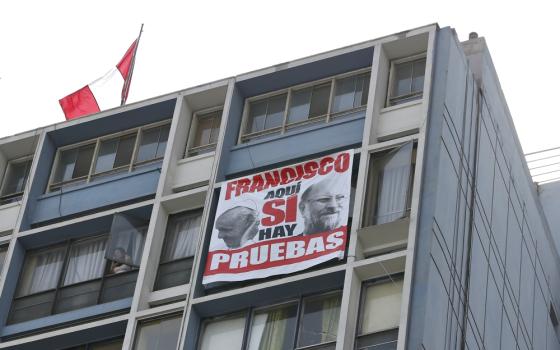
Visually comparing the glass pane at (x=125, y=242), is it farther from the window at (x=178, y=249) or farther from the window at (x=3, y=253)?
the window at (x=3, y=253)

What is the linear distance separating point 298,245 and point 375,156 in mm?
3420

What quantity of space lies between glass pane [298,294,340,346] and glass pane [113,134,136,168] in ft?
33.7

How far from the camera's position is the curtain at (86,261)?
44.5 metres

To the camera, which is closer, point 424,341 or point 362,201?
point 424,341

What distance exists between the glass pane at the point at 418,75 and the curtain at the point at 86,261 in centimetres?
1084

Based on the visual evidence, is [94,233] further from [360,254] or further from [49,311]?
[360,254]

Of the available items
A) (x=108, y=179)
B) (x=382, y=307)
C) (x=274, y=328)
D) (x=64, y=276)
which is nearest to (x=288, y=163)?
(x=274, y=328)

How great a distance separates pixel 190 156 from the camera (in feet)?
148

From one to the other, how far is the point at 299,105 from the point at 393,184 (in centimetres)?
596

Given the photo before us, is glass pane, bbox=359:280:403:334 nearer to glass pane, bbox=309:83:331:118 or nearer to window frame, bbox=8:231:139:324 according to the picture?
glass pane, bbox=309:83:331:118

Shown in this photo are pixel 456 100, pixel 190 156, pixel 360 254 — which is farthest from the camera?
pixel 190 156

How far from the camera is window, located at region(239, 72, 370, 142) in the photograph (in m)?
43.9

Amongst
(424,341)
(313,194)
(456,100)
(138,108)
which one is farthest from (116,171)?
(424,341)

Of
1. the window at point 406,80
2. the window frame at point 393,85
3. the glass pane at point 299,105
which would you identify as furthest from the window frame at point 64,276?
the window at point 406,80
